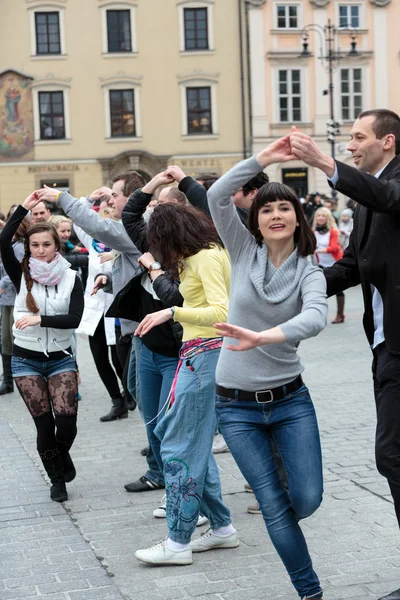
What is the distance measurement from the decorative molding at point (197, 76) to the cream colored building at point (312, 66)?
164 centimetres

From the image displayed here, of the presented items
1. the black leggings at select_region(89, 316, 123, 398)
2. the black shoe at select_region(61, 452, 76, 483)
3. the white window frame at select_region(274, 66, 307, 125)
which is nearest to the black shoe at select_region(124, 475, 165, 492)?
the black shoe at select_region(61, 452, 76, 483)

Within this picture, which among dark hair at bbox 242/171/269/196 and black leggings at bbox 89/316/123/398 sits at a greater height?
dark hair at bbox 242/171/269/196

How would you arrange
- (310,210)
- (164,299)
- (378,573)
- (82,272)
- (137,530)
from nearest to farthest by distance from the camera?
(378,573), (164,299), (137,530), (82,272), (310,210)

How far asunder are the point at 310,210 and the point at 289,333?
22437 millimetres

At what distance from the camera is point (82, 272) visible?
12.5 m

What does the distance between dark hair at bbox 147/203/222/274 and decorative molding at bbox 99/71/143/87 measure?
3768cm

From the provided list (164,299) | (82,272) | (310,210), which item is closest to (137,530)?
(164,299)

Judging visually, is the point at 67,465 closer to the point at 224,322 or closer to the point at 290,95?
the point at 224,322

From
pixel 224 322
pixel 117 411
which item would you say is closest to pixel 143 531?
pixel 224 322

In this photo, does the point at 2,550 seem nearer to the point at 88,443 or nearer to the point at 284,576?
the point at 284,576

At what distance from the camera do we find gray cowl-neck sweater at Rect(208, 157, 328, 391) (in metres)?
3.90

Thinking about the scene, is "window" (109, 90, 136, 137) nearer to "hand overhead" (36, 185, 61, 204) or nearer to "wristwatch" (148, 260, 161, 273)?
"hand overhead" (36, 185, 61, 204)

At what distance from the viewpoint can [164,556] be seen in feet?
15.6

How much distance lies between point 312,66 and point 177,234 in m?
39.0
